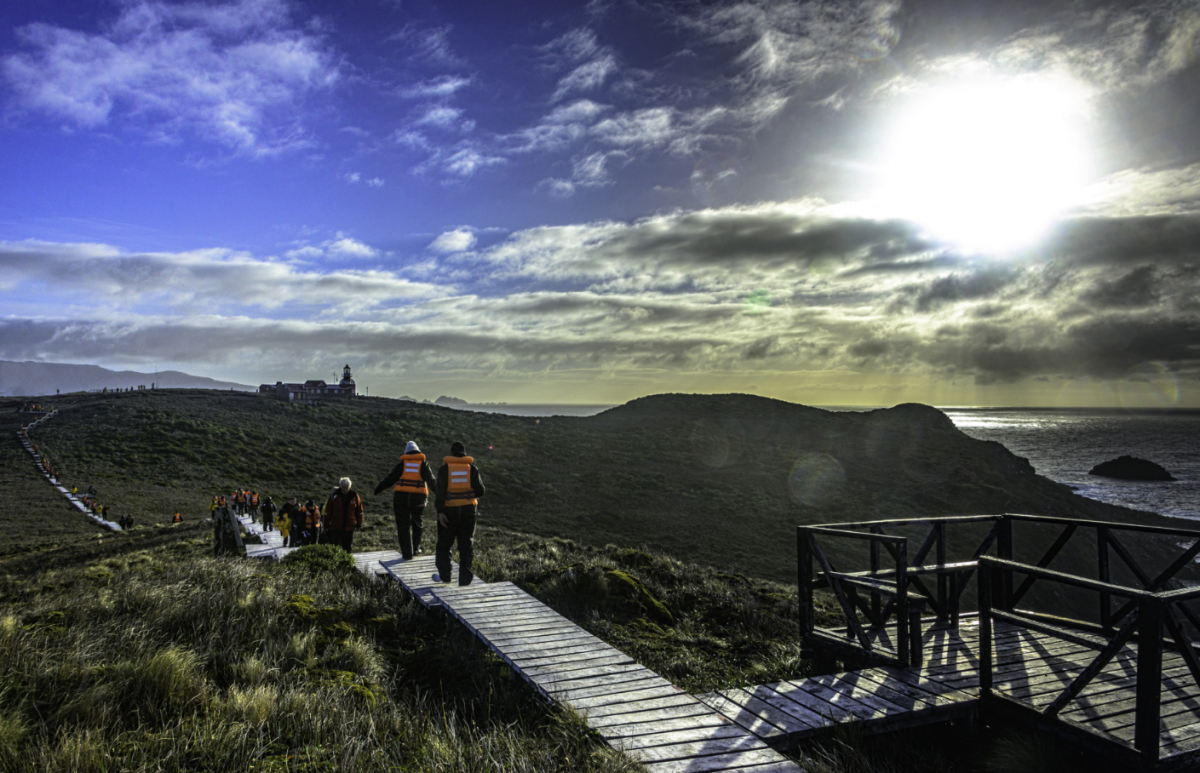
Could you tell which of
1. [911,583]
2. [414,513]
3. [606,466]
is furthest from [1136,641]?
[606,466]

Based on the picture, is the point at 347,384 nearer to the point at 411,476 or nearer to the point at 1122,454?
the point at 411,476

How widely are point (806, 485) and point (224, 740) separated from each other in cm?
4503

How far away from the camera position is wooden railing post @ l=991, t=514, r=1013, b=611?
7.42 m

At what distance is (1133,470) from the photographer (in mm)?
73125

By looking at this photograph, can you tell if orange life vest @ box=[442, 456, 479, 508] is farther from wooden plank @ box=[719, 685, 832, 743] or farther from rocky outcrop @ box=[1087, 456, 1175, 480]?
rocky outcrop @ box=[1087, 456, 1175, 480]

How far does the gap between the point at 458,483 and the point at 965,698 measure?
631 centimetres

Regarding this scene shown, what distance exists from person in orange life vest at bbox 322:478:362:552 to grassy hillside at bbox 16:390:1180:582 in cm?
302

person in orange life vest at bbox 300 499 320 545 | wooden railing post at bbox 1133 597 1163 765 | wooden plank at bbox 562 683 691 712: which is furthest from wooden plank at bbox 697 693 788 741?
person in orange life vest at bbox 300 499 320 545

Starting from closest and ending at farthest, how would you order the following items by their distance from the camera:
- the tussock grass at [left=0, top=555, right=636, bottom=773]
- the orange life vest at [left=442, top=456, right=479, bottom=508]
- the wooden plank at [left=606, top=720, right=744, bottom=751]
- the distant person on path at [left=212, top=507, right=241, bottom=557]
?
1. the tussock grass at [left=0, top=555, right=636, bottom=773]
2. the wooden plank at [left=606, top=720, right=744, bottom=751]
3. the orange life vest at [left=442, top=456, right=479, bottom=508]
4. the distant person on path at [left=212, top=507, right=241, bottom=557]

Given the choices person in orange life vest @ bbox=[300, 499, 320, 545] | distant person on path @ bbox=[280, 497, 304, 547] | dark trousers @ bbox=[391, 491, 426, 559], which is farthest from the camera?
distant person on path @ bbox=[280, 497, 304, 547]

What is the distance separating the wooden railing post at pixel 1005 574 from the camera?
7418mm

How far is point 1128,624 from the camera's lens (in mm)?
4340

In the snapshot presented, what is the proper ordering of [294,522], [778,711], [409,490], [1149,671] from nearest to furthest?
1. [1149,671]
2. [778,711]
3. [409,490]
4. [294,522]

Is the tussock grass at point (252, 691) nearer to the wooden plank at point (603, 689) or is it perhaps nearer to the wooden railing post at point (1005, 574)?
the wooden plank at point (603, 689)
